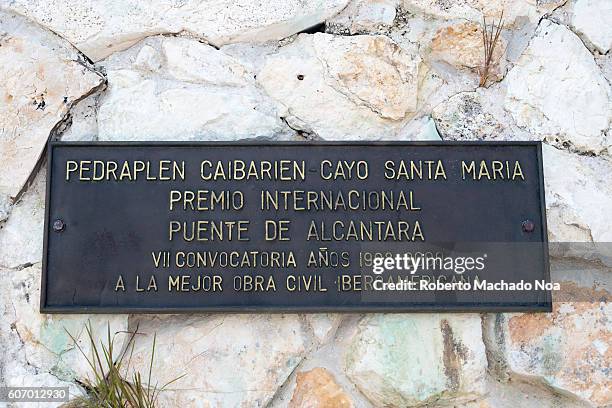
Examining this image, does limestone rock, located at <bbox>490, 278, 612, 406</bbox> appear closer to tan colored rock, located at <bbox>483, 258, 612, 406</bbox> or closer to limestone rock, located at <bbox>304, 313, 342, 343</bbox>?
tan colored rock, located at <bbox>483, 258, 612, 406</bbox>

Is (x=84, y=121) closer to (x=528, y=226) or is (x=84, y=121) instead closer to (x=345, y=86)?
(x=345, y=86)

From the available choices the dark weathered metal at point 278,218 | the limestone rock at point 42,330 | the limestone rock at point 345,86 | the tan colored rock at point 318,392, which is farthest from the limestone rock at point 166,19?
the tan colored rock at point 318,392

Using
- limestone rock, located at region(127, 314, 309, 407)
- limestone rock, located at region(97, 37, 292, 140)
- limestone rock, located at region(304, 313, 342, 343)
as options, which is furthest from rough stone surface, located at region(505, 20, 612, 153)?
limestone rock, located at region(127, 314, 309, 407)

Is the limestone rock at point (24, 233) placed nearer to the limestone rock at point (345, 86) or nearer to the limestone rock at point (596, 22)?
the limestone rock at point (345, 86)

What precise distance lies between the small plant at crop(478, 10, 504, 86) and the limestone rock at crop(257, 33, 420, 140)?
0.85 ft

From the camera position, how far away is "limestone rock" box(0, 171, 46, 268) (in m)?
2.06

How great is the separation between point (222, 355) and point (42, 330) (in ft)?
1.93

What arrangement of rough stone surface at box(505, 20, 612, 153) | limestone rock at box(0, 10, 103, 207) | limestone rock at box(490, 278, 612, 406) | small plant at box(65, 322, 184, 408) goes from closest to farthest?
1. small plant at box(65, 322, 184, 408)
2. limestone rock at box(490, 278, 612, 406)
3. limestone rock at box(0, 10, 103, 207)
4. rough stone surface at box(505, 20, 612, 153)

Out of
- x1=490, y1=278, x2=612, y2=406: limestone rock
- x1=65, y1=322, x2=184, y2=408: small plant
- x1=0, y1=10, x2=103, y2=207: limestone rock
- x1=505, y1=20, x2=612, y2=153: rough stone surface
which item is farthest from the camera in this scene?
x1=505, y1=20, x2=612, y2=153: rough stone surface

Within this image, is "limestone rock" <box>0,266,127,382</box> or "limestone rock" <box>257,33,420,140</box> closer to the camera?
"limestone rock" <box>0,266,127,382</box>

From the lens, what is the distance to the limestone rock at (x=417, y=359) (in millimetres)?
1982

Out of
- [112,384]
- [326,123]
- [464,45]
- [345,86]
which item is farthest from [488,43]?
[112,384]

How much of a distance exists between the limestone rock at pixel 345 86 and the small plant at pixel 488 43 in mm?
259

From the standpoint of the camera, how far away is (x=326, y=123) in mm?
2189
